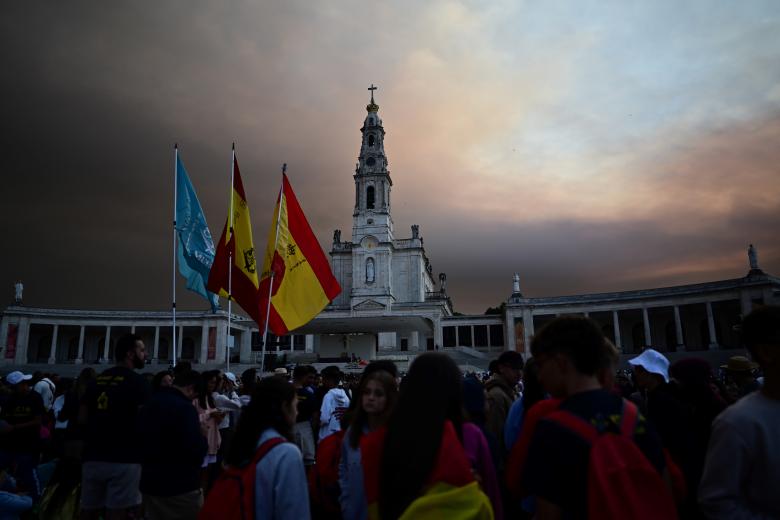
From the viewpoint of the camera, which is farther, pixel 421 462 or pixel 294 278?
pixel 294 278

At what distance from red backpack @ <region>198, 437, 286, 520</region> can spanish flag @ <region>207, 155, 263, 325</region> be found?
9670 mm

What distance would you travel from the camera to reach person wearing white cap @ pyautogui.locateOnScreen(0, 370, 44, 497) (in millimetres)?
8039

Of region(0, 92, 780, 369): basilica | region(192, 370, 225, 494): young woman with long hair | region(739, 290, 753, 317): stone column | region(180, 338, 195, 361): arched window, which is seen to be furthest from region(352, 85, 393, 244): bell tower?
region(192, 370, 225, 494): young woman with long hair

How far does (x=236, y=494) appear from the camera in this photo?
3.39 meters

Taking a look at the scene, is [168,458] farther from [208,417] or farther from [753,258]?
[753,258]

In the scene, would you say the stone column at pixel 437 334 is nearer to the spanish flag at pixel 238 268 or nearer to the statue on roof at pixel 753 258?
the statue on roof at pixel 753 258

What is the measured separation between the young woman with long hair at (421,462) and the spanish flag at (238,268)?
34.6ft

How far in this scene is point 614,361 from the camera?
10.1ft

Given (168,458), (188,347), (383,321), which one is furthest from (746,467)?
(188,347)

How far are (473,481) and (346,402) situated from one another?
5.80 meters

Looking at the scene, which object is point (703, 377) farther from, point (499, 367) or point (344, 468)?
point (344, 468)

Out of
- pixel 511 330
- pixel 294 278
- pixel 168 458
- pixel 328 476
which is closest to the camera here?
pixel 328 476

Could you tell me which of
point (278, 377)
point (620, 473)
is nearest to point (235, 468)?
point (278, 377)

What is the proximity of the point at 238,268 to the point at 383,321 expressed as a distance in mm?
30205
